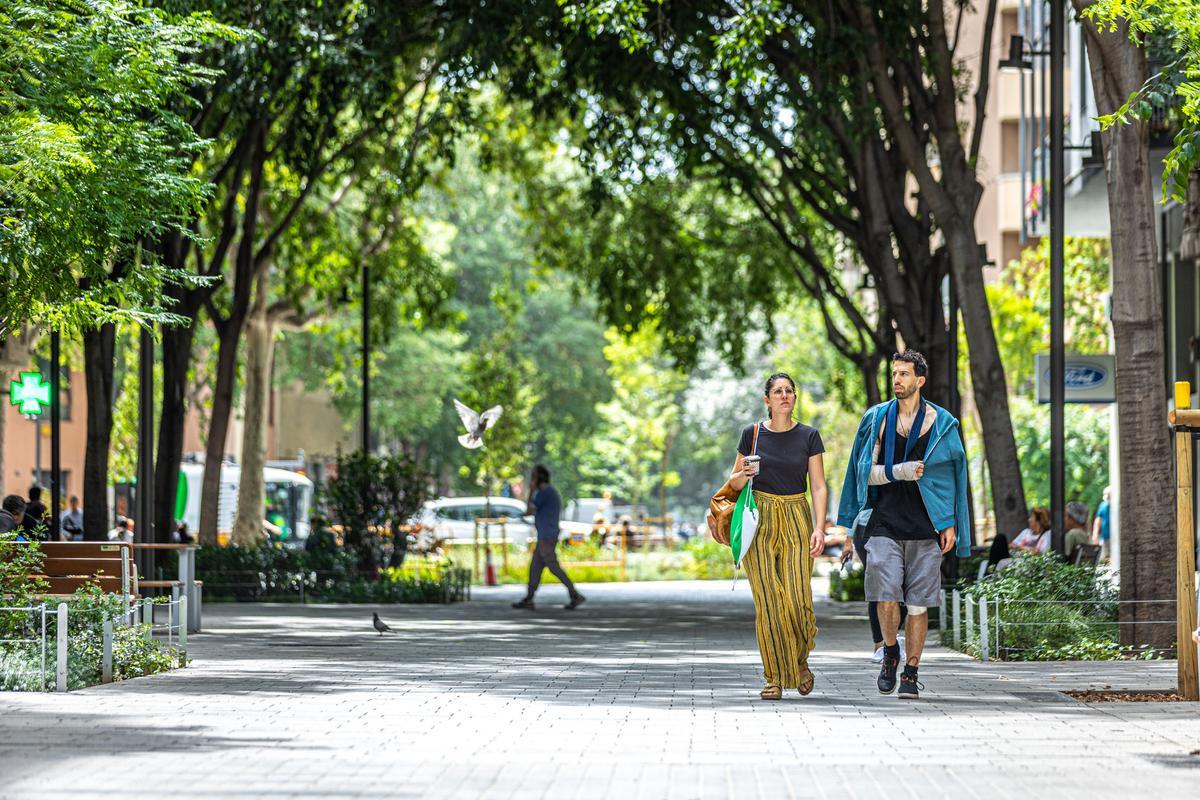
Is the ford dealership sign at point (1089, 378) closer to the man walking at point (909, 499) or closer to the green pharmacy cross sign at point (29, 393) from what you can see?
the green pharmacy cross sign at point (29, 393)

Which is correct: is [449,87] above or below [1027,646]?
above

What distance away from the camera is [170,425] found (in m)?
26.0

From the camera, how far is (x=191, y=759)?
841cm

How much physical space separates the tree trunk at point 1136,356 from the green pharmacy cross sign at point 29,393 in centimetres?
1284

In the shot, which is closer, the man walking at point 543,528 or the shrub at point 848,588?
the man walking at point 543,528

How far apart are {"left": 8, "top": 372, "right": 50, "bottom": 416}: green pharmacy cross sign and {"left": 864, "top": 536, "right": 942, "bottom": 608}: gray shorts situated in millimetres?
14060

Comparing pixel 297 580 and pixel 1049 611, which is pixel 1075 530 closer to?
pixel 1049 611

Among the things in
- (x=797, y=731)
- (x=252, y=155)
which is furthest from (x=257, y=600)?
(x=797, y=731)

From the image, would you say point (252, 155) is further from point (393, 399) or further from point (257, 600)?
point (393, 399)

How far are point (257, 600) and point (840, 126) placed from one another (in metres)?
10.2

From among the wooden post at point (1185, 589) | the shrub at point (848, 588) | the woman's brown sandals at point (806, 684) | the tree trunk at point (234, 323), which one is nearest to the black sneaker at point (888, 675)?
the woman's brown sandals at point (806, 684)

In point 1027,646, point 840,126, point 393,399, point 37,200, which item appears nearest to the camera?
point 37,200

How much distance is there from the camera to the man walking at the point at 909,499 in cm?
1096

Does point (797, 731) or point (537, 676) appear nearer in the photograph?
point (797, 731)
